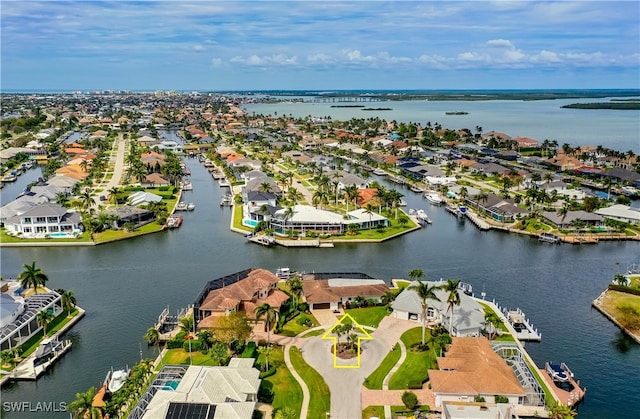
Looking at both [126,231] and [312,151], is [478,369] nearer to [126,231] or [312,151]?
[126,231]

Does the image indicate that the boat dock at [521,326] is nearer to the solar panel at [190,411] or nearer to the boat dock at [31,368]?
the solar panel at [190,411]

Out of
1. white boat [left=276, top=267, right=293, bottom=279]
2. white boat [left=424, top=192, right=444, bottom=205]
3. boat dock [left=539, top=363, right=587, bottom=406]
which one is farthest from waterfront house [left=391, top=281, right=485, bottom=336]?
white boat [left=424, top=192, right=444, bottom=205]

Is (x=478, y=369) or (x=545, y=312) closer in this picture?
(x=478, y=369)

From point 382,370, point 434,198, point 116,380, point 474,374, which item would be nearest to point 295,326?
point 382,370

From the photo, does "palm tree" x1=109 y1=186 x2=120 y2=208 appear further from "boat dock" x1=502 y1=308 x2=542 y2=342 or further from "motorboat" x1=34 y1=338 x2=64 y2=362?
"boat dock" x1=502 y1=308 x2=542 y2=342

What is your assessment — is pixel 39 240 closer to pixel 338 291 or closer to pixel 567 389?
pixel 338 291

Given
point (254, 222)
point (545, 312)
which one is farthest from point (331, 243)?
point (545, 312)
